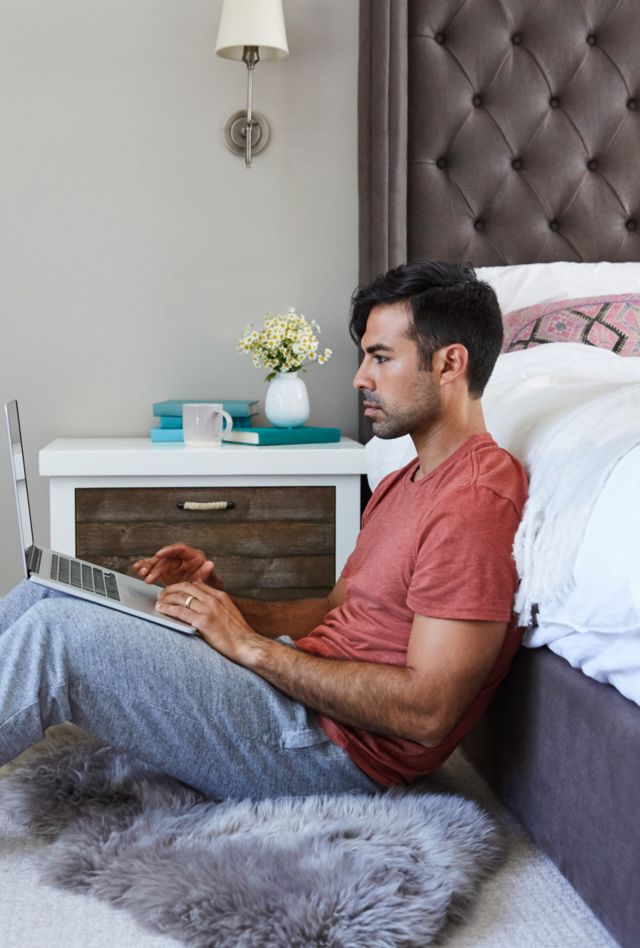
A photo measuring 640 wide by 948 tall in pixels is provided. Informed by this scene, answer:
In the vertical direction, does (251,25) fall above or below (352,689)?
above

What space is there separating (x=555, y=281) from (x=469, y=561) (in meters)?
1.39

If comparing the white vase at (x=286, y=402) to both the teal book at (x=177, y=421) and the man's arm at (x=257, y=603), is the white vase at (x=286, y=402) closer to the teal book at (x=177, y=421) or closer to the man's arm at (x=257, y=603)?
the teal book at (x=177, y=421)

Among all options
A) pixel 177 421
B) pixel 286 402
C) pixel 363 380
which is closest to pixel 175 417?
pixel 177 421

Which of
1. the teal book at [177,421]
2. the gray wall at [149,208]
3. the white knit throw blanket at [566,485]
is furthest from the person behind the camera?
the gray wall at [149,208]

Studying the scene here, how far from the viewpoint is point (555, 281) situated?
2537 mm

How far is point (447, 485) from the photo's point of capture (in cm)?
145

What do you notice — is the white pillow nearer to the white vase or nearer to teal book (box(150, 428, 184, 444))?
the white vase

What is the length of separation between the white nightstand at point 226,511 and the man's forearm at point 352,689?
3.12ft

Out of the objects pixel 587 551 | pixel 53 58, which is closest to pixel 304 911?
pixel 587 551

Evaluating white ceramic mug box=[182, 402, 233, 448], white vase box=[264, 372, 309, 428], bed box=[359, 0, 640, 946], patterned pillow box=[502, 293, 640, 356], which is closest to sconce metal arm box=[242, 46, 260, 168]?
bed box=[359, 0, 640, 946]

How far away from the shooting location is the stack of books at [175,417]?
254cm

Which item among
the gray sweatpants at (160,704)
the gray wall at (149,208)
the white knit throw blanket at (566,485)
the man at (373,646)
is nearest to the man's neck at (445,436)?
the man at (373,646)

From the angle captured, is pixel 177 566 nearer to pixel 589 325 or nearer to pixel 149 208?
pixel 589 325

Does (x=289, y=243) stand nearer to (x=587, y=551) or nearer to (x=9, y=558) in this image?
(x=9, y=558)
